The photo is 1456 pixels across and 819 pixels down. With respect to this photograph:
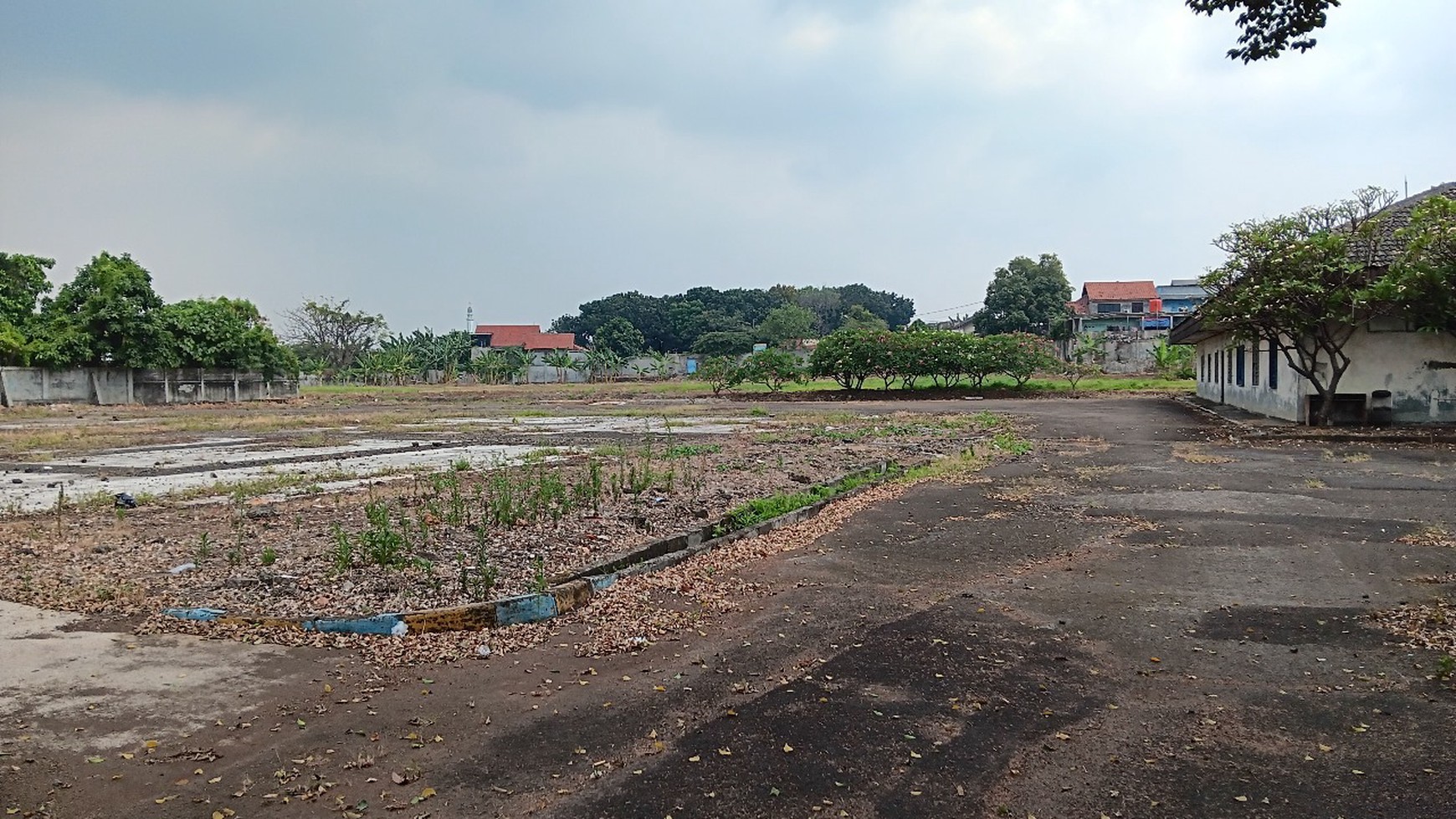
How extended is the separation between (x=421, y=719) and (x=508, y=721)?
0.41 m

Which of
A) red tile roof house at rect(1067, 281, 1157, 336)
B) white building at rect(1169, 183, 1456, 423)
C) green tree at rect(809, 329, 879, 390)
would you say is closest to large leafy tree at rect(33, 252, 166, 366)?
green tree at rect(809, 329, 879, 390)

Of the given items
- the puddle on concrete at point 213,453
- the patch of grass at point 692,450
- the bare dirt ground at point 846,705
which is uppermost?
the patch of grass at point 692,450

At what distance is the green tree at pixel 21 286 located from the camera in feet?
143

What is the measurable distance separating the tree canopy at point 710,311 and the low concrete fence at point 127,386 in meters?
47.6

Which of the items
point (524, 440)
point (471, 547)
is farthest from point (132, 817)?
point (524, 440)

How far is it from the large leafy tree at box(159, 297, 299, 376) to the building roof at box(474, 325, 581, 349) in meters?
42.0

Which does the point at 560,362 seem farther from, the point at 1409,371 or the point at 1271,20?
the point at 1271,20

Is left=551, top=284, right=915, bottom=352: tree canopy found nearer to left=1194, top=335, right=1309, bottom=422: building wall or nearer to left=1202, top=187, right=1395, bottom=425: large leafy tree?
left=1194, top=335, right=1309, bottom=422: building wall

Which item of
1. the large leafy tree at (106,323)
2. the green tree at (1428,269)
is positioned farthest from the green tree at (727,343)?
the green tree at (1428,269)

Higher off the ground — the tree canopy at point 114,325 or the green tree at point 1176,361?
the tree canopy at point 114,325

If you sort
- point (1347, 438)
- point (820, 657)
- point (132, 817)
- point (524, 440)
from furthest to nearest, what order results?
point (524, 440) → point (1347, 438) → point (820, 657) → point (132, 817)

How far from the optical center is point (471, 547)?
7516mm

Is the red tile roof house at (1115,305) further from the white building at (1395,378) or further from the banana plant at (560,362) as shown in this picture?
the white building at (1395,378)

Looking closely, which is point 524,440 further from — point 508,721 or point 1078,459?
point 508,721
